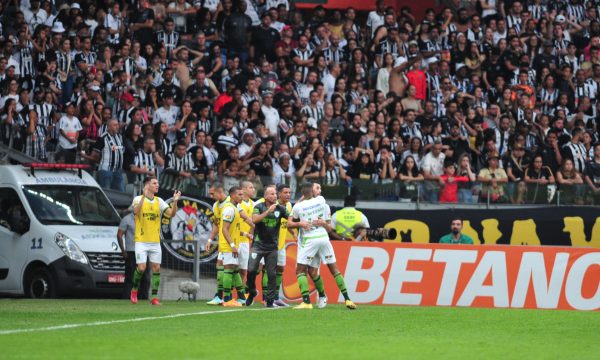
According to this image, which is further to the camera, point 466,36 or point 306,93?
point 466,36

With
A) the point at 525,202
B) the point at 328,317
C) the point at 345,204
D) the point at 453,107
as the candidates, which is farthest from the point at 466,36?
the point at 328,317

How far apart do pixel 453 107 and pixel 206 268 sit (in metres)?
8.16

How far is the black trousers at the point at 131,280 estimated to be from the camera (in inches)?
909

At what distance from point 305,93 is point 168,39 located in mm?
3258

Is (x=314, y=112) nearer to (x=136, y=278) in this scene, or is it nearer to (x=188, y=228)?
(x=188, y=228)

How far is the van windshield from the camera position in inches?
913

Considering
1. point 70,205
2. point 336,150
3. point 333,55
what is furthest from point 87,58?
point 333,55

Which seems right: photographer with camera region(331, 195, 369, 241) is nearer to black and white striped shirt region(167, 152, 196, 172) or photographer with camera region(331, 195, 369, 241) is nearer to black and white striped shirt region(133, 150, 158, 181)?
black and white striped shirt region(167, 152, 196, 172)

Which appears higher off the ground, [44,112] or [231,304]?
[44,112]

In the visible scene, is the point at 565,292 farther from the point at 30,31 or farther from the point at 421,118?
the point at 30,31

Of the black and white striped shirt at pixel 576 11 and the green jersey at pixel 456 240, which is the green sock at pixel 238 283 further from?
the black and white striped shirt at pixel 576 11

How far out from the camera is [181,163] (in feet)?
82.5

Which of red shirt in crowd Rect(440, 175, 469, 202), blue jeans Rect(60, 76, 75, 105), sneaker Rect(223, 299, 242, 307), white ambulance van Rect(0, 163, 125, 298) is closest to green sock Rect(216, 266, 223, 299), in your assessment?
sneaker Rect(223, 299, 242, 307)

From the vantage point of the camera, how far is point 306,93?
2894cm
